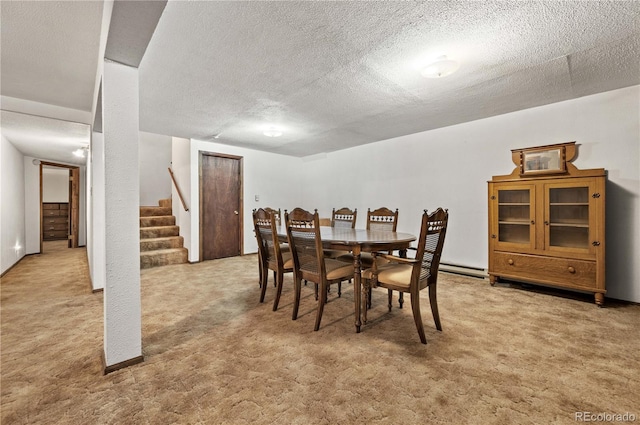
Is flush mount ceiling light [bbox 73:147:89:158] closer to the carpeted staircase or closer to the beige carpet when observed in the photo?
the carpeted staircase

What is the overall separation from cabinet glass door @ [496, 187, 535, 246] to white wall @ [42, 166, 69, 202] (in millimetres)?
10838

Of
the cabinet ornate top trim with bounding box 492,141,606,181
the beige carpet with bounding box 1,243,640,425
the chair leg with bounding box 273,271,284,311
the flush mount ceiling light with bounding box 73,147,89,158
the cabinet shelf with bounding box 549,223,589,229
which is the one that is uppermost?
the flush mount ceiling light with bounding box 73,147,89,158

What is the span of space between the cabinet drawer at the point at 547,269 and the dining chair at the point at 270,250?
2.70 metres

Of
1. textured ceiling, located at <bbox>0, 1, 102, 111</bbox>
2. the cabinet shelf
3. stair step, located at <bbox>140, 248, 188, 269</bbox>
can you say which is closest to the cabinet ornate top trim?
the cabinet shelf

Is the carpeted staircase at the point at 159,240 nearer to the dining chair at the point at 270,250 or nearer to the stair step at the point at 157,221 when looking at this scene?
the stair step at the point at 157,221

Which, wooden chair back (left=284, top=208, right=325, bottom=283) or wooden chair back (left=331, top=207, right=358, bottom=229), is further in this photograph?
wooden chair back (left=331, top=207, right=358, bottom=229)

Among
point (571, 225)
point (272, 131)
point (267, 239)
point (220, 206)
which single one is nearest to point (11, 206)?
point (220, 206)

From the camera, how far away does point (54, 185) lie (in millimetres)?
8031

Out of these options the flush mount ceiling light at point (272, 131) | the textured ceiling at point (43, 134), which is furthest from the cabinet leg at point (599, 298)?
the textured ceiling at point (43, 134)

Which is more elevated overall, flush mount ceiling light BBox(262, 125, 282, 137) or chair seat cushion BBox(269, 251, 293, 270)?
flush mount ceiling light BBox(262, 125, 282, 137)

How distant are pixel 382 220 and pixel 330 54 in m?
Answer: 2.04

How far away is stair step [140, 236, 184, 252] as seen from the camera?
4814mm

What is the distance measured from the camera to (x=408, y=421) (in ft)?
4.19

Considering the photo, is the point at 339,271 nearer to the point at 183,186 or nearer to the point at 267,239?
the point at 267,239
